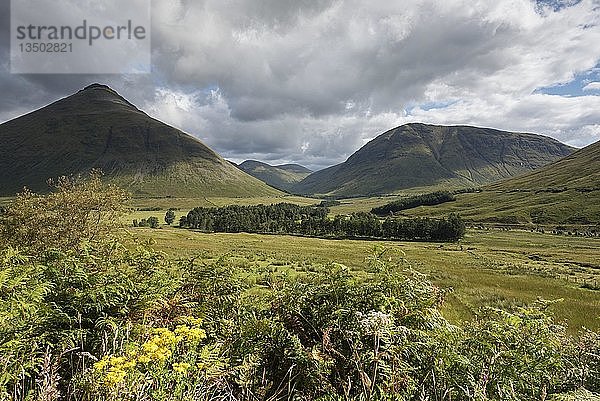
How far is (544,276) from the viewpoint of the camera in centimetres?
3812

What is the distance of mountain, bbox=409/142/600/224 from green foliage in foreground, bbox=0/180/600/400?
15881 cm

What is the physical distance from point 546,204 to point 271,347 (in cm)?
18421

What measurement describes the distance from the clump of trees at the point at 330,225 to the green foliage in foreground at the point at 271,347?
354ft

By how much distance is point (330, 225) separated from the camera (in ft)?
405

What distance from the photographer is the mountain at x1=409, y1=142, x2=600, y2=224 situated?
455 ft

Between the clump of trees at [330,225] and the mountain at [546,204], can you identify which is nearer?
the clump of trees at [330,225]

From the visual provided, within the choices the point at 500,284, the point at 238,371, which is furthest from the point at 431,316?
the point at 500,284

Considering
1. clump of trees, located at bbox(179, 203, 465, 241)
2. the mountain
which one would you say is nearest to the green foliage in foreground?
clump of trees, located at bbox(179, 203, 465, 241)

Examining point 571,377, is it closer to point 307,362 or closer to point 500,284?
point 307,362

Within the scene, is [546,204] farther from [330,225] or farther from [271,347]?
[271,347]

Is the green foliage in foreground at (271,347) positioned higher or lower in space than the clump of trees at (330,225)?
higher

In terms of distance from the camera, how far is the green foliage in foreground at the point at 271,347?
4434mm

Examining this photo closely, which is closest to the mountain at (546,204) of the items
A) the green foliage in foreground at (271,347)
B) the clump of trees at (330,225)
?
the clump of trees at (330,225)

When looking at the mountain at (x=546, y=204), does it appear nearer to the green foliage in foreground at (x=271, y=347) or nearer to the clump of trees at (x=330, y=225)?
the clump of trees at (x=330, y=225)
